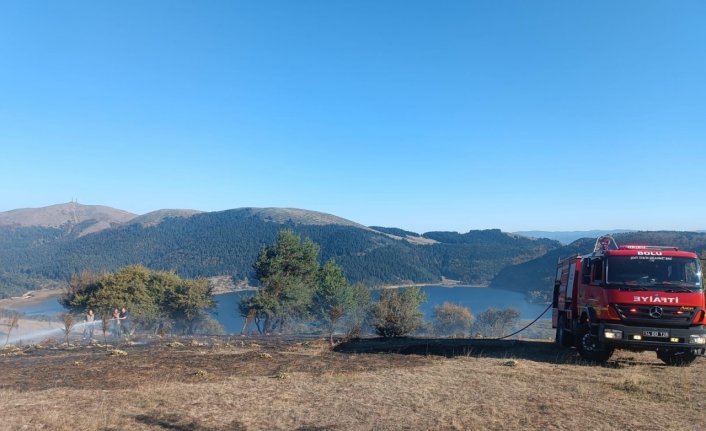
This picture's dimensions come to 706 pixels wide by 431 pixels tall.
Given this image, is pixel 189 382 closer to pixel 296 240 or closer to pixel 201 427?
pixel 201 427

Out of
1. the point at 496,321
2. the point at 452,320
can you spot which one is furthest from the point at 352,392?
the point at 452,320

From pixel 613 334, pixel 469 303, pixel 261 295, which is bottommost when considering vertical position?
pixel 469 303

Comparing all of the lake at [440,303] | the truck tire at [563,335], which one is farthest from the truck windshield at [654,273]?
the lake at [440,303]

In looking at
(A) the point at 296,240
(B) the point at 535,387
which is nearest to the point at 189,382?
(B) the point at 535,387

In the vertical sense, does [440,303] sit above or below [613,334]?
below

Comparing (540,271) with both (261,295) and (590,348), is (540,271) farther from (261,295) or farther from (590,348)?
(590,348)

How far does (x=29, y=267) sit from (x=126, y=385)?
637 feet

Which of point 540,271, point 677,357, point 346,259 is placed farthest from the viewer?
point 346,259

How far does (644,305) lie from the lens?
13.0 m

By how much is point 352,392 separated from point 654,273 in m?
8.86

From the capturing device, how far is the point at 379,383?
11.4 metres

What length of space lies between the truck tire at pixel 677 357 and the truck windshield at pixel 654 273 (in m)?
1.87

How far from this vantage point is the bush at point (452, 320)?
69488 millimetres

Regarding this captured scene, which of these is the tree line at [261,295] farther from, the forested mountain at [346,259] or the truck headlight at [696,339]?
the forested mountain at [346,259]
